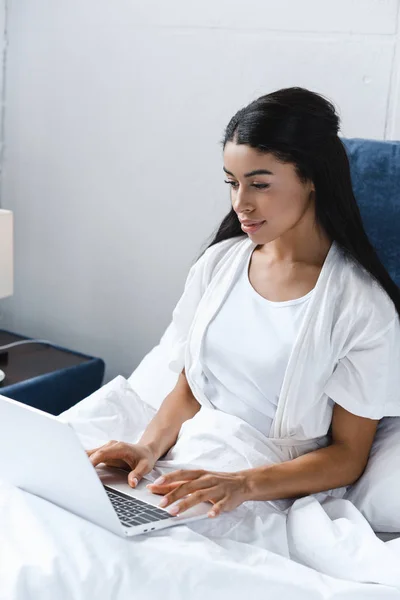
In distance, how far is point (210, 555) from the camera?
3.96ft

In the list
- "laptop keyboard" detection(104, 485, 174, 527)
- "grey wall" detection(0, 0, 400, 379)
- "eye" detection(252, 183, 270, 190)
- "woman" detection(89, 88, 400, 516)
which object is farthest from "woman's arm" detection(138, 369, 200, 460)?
"grey wall" detection(0, 0, 400, 379)

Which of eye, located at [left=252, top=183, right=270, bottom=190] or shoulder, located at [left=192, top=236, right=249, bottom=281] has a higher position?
eye, located at [left=252, top=183, right=270, bottom=190]

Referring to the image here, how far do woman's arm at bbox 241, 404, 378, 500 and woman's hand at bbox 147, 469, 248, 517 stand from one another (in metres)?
0.05

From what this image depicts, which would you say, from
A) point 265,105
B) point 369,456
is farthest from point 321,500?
point 265,105

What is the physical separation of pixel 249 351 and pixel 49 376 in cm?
91

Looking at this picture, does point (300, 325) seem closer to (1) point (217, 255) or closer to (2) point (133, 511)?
(1) point (217, 255)

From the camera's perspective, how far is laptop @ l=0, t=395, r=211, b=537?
1.16 meters

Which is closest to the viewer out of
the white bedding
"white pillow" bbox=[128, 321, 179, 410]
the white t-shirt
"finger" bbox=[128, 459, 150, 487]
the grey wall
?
the white bedding

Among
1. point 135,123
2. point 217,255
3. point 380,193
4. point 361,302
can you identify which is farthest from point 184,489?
point 135,123

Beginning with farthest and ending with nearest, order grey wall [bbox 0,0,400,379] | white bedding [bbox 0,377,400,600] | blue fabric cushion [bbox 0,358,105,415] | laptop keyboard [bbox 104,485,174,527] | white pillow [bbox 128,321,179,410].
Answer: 1. blue fabric cushion [bbox 0,358,105,415]
2. grey wall [bbox 0,0,400,379]
3. white pillow [bbox 128,321,179,410]
4. laptop keyboard [bbox 104,485,174,527]
5. white bedding [bbox 0,377,400,600]

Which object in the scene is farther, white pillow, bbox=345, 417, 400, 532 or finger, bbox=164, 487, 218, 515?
white pillow, bbox=345, 417, 400, 532

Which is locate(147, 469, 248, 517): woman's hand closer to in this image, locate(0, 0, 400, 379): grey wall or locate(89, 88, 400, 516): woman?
locate(89, 88, 400, 516): woman

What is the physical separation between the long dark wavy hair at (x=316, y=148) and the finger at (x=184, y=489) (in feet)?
→ 1.58

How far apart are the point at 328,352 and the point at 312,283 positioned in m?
0.15
